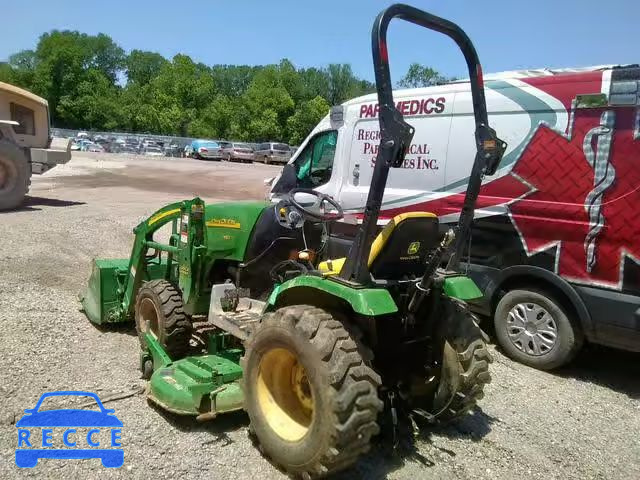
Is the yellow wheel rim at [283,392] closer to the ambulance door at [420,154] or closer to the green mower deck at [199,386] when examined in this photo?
the green mower deck at [199,386]

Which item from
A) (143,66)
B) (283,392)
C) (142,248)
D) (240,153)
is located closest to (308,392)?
(283,392)

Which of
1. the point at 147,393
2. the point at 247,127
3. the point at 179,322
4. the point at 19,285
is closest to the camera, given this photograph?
the point at 147,393

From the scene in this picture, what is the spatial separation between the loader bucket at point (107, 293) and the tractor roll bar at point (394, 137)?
3.39m

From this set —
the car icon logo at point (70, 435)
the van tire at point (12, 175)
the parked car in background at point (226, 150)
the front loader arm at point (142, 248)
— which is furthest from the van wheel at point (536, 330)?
the parked car in background at point (226, 150)

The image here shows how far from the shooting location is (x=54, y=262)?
26.3 ft

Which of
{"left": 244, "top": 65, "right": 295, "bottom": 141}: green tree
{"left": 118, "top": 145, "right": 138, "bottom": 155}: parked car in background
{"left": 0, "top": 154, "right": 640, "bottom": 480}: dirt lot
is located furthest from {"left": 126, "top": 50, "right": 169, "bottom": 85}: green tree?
{"left": 0, "top": 154, "right": 640, "bottom": 480}: dirt lot

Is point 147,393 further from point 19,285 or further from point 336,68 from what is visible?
point 336,68

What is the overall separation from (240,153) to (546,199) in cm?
3724

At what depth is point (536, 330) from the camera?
5480mm

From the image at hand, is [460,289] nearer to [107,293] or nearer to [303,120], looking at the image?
[107,293]

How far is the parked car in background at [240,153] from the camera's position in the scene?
41247 millimetres

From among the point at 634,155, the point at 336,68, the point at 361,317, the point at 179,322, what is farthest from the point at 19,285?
the point at 336,68

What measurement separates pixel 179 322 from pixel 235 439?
1.30 metres

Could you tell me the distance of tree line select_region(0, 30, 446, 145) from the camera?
5781 cm
